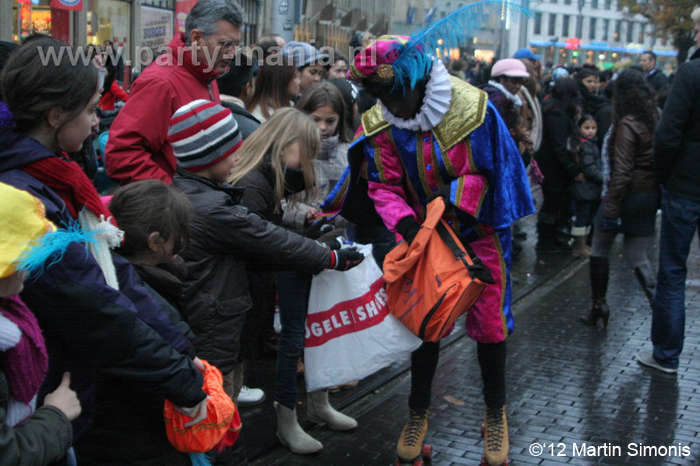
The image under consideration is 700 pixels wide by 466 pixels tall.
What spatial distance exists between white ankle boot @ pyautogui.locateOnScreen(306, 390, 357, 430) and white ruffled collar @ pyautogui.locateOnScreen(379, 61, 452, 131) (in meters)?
1.55

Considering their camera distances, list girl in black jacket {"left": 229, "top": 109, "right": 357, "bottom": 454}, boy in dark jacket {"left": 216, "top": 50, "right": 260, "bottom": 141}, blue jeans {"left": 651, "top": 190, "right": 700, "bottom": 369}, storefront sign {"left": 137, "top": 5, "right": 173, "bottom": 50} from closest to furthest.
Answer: girl in black jacket {"left": 229, "top": 109, "right": 357, "bottom": 454} → blue jeans {"left": 651, "top": 190, "right": 700, "bottom": 369} → boy in dark jacket {"left": 216, "top": 50, "right": 260, "bottom": 141} → storefront sign {"left": 137, "top": 5, "right": 173, "bottom": 50}

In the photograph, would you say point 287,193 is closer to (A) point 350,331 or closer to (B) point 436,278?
(A) point 350,331

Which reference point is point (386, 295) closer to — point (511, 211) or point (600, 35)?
point (511, 211)

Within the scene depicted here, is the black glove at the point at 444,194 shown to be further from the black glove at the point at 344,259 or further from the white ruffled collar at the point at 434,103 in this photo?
the black glove at the point at 344,259

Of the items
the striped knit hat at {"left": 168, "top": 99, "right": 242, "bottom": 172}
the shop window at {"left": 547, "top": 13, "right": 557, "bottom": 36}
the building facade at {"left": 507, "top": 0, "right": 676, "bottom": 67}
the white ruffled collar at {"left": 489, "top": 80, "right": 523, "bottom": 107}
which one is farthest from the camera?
the shop window at {"left": 547, "top": 13, "right": 557, "bottom": 36}

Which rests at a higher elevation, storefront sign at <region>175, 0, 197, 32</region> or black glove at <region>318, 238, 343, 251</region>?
storefront sign at <region>175, 0, 197, 32</region>

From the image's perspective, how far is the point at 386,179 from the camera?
374 centimetres

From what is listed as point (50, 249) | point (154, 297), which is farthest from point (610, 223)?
point (50, 249)

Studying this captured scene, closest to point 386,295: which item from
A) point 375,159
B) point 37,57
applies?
point 375,159

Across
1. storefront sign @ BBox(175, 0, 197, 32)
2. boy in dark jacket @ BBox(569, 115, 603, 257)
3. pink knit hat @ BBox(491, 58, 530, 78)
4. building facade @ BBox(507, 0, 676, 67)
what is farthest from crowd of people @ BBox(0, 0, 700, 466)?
building facade @ BBox(507, 0, 676, 67)

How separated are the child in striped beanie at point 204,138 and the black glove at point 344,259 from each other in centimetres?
65

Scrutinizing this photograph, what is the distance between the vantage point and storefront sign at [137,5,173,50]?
14156 millimetres

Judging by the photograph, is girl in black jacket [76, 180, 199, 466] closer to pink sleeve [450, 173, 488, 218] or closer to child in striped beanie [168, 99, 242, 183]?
child in striped beanie [168, 99, 242, 183]

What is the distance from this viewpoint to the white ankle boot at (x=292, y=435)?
153 inches
